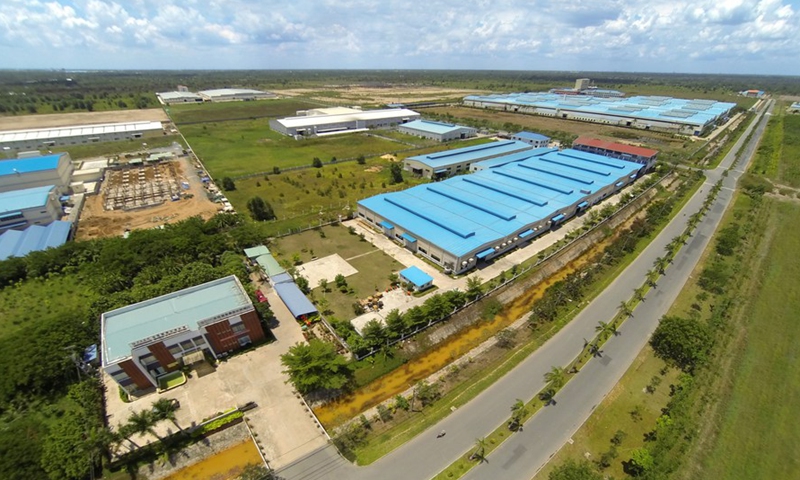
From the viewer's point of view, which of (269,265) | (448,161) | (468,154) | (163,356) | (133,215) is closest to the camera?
(163,356)

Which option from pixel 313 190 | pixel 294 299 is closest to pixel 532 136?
pixel 313 190

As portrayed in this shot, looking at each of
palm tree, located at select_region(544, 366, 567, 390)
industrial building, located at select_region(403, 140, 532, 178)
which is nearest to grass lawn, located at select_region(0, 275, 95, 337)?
palm tree, located at select_region(544, 366, 567, 390)

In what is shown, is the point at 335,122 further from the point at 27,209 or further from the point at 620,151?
the point at 620,151

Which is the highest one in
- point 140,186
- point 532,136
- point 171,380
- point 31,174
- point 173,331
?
point 532,136

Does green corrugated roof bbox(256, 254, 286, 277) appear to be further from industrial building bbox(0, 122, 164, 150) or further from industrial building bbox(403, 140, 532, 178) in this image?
industrial building bbox(0, 122, 164, 150)

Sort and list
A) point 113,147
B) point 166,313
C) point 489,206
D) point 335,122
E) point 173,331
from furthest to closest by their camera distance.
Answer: point 335,122, point 113,147, point 489,206, point 166,313, point 173,331

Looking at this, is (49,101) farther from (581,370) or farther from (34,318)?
(581,370)
